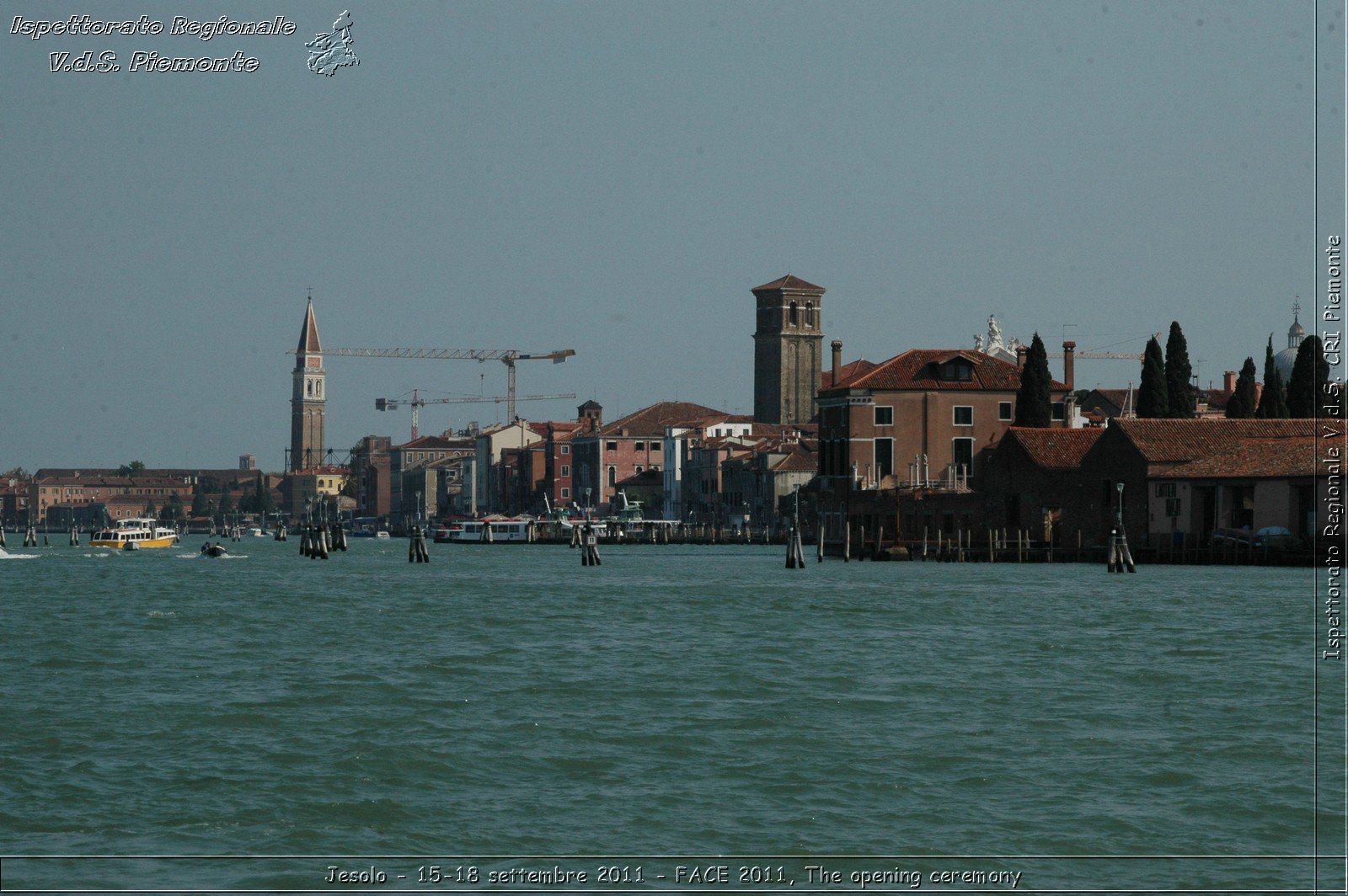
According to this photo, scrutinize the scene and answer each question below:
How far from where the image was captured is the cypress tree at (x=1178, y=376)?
2173 inches

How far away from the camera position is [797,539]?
4550 cm

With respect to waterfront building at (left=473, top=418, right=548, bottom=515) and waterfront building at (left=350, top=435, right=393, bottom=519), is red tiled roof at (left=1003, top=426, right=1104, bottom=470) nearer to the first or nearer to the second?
waterfront building at (left=473, top=418, right=548, bottom=515)

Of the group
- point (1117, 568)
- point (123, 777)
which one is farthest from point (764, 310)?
point (123, 777)

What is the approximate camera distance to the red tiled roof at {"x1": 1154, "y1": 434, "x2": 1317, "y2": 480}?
137 feet

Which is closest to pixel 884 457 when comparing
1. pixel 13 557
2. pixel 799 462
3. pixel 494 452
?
pixel 799 462

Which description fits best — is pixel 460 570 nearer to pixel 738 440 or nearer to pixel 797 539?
pixel 797 539

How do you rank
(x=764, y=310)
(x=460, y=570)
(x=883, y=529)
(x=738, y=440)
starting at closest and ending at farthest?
1. (x=460, y=570)
2. (x=883, y=529)
3. (x=738, y=440)
4. (x=764, y=310)

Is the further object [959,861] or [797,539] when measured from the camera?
[797,539]

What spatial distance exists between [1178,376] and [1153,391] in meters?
1.20

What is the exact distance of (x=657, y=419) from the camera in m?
113

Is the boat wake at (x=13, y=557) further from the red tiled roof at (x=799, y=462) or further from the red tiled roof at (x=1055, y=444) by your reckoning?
the red tiled roof at (x=1055, y=444)

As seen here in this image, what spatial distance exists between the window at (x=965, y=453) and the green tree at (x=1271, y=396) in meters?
8.34

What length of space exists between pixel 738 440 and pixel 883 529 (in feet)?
148

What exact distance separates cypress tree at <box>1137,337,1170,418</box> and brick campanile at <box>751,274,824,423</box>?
175 ft
